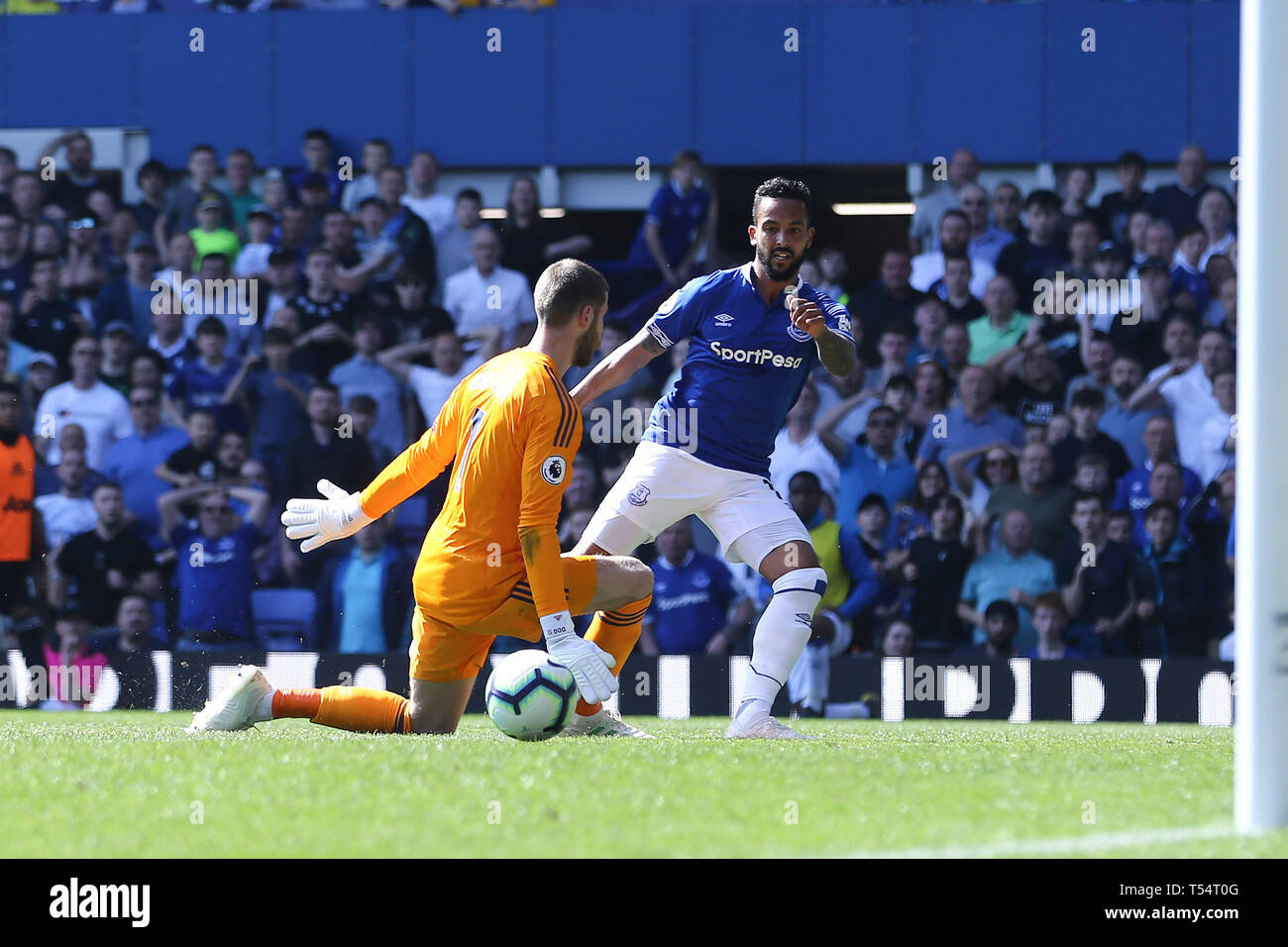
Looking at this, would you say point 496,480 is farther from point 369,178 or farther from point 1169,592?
point 369,178

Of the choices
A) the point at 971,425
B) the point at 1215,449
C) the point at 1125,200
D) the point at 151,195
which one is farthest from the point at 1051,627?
the point at 151,195

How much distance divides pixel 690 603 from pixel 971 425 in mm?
2264

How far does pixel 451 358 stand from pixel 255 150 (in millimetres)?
3790

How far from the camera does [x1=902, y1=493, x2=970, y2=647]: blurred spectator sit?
38.0 feet

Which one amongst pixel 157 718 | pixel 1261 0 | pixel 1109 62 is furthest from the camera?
pixel 1109 62

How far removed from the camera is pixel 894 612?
11.6m

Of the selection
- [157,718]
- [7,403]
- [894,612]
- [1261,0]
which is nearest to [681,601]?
[894,612]

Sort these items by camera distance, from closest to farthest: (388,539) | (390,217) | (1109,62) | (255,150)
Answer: (388,539), (390,217), (1109,62), (255,150)

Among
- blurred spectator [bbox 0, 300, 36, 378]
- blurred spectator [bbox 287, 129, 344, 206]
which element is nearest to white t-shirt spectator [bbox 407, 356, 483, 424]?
blurred spectator [bbox 287, 129, 344, 206]

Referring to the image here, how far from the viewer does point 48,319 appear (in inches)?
533

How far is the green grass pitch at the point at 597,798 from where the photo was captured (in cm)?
427

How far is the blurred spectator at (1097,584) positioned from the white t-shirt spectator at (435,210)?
520 centimetres

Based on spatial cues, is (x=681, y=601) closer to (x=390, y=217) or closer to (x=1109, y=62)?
(x=390, y=217)

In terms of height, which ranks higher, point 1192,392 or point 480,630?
point 1192,392
